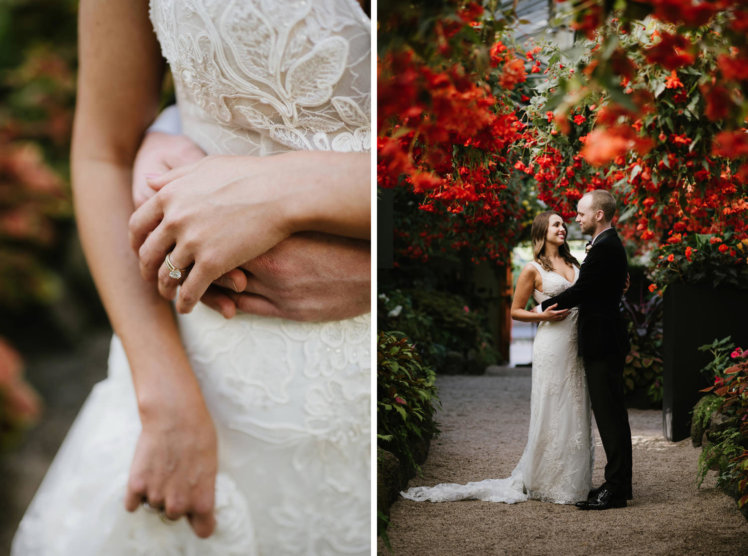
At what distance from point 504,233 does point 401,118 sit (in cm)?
53

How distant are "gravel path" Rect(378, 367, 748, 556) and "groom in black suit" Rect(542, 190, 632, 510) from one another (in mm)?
29

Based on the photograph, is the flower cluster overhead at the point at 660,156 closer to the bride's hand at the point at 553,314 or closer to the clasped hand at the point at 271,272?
Answer: the bride's hand at the point at 553,314

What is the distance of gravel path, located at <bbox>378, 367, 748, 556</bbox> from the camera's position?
1.56 meters

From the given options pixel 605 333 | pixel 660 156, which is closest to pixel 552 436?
pixel 605 333

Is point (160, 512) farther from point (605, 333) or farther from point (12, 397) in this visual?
point (605, 333)

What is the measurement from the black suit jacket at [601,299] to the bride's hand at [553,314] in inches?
0.4

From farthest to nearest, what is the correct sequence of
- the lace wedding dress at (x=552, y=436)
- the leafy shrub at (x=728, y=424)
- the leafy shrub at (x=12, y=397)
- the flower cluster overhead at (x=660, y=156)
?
the lace wedding dress at (x=552, y=436)
the leafy shrub at (x=728, y=424)
the flower cluster overhead at (x=660, y=156)
the leafy shrub at (x=12, y=397)

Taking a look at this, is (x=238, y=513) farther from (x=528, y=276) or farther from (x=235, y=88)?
(x=528, y=276)

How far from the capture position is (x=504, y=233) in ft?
5.51

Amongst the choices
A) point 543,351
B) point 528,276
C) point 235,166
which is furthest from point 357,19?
point 543,351

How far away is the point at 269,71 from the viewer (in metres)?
1.03

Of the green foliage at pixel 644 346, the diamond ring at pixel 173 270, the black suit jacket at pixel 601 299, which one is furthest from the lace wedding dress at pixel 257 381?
the green foliage at pixel 644 346

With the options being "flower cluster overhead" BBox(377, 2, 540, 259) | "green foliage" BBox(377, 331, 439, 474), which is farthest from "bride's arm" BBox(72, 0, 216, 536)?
"green foliage" BBox(377, 331, 439, 474)

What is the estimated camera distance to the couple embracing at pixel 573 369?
1.60 metres
